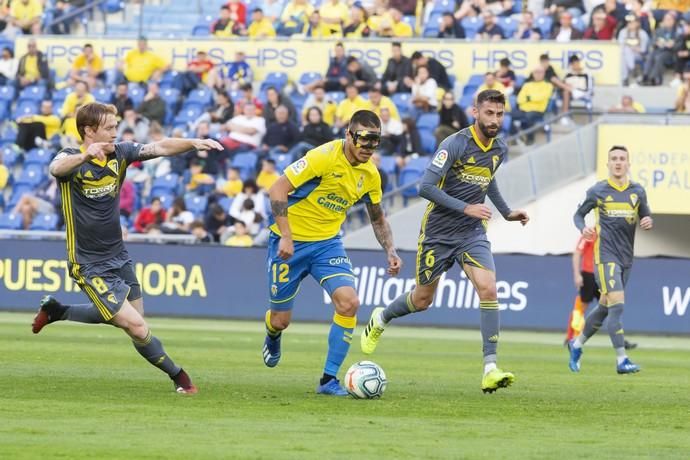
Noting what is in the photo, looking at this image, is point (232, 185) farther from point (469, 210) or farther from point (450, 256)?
point (469, 210)

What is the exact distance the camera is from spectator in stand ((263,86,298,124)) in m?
30.3

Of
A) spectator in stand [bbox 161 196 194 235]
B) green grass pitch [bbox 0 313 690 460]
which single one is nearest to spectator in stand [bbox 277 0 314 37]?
spectator in stand [bbox 161 196 194 235]

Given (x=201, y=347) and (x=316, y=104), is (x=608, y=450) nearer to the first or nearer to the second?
(x=201, y=347)

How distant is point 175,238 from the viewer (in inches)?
1094

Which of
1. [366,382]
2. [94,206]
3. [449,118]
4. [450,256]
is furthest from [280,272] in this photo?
[449,118]

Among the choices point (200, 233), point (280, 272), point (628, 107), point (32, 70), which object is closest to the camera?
point (280, 272)

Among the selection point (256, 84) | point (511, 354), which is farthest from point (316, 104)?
point (511, 354)

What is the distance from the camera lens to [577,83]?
97.2ft

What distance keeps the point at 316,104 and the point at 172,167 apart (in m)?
3.35

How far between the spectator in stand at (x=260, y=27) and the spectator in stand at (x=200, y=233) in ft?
21.6

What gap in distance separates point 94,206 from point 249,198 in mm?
16889

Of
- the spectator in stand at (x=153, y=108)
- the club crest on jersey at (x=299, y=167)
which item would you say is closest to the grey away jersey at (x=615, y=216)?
the club crest on jersey at (x=299, y=167)

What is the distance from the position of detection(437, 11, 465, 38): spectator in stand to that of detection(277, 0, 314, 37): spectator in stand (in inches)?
138

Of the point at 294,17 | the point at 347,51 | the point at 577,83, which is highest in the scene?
the point at 294,17
